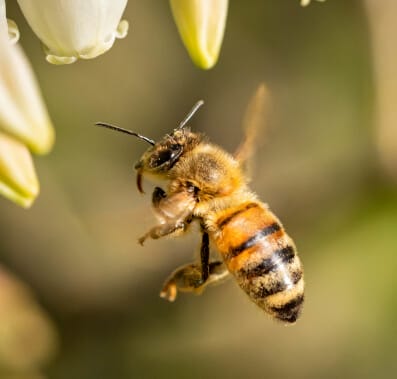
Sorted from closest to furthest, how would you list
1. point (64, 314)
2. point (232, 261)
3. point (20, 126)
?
point (20, 126) < point (232, 261) < point (64, 314)

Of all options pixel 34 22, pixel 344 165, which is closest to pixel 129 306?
pixel 344 165

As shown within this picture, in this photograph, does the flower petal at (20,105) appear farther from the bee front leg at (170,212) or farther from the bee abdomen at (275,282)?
the bee abdomen at (275,282)

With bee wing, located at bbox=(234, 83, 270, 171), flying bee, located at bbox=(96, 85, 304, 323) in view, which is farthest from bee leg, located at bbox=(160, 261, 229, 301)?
bee wing, located at bbox=(234, 83, 270, 171)

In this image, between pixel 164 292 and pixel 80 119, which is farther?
pixel 80 119

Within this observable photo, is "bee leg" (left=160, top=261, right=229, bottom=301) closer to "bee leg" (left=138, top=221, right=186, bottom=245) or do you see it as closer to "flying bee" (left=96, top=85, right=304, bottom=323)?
"flying bee" (left=96, top=85, right=304, bottom=323)

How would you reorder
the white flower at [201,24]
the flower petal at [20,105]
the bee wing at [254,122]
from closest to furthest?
the flower petal at [20,105], the white flower at [201,24], the bee wing at [254,122]

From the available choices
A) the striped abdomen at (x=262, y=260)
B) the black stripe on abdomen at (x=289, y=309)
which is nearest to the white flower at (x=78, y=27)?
the striped abdomen at (x=262, y=260)

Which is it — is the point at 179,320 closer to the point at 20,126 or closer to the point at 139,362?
the point at 139,362
